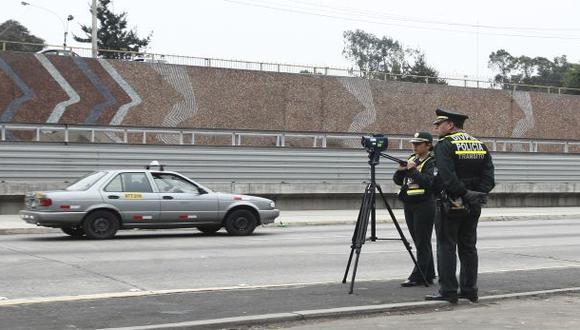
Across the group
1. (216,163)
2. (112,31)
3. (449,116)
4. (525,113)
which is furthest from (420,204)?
(112,31)

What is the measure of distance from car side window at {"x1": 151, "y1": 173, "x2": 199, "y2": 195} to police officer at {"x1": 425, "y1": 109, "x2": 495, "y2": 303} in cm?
949

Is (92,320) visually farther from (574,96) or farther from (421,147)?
(574,96)

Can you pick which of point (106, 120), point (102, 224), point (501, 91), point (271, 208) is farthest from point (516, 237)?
point (501, 91)

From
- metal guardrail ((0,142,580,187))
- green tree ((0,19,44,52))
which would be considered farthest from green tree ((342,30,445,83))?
metal guardrail ((0,142,580,187))

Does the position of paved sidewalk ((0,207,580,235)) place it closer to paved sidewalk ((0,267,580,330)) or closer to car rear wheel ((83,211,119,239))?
car rear wheel ((83,211,119,239))

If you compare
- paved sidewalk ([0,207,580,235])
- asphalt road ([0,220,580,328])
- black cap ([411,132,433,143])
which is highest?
black cap ([411,132,433,143])

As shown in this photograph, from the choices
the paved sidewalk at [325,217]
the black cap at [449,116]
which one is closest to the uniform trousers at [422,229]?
the black cap at [449,116]

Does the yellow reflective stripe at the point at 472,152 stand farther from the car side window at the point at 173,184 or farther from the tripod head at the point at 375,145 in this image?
the car side window at the point at 173,184

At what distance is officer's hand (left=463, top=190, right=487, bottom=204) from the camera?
812 cm

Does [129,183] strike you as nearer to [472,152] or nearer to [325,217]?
[325,217]

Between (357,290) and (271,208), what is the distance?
29.8 feet

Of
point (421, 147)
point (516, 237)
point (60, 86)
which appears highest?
point (60, 86)

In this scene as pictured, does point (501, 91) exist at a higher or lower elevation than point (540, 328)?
higher

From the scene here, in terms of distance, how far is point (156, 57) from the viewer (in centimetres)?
4278
